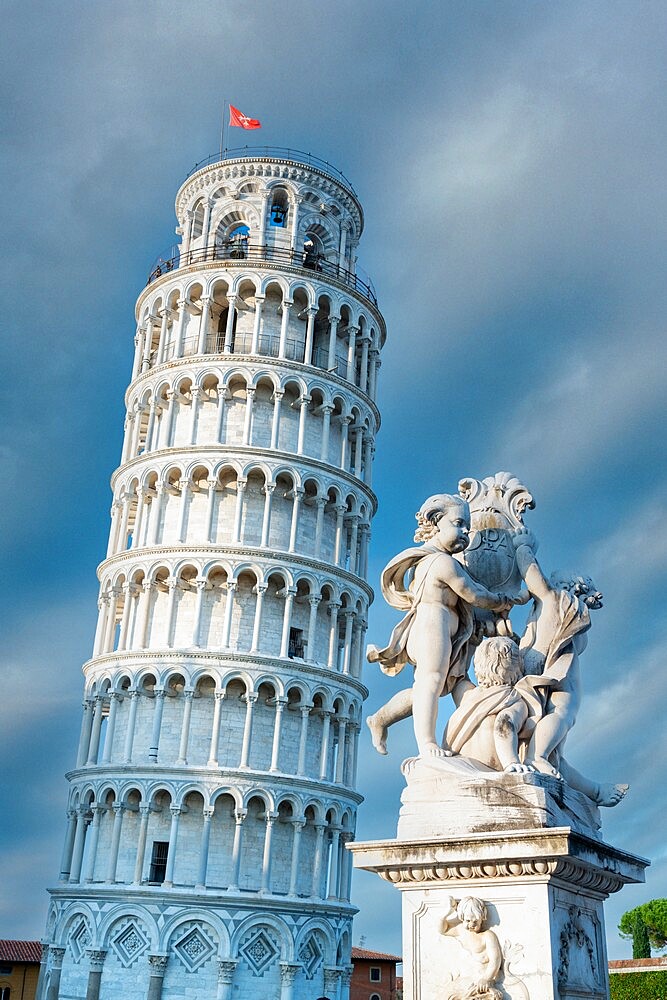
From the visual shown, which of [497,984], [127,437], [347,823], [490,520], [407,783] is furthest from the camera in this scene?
[127,437]

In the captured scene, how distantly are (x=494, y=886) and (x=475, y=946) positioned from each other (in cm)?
28

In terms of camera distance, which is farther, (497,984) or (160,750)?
(160,750)

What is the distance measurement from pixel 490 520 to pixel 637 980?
5250cm

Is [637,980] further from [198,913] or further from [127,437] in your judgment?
[127,437]

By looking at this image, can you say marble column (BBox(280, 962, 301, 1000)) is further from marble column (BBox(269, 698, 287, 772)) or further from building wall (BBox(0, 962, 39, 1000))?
building wall (BBox(0, 962, 39, 1000))

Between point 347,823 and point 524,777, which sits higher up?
point 347,823

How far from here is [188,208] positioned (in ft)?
178

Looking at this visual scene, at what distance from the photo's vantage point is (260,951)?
40.7m

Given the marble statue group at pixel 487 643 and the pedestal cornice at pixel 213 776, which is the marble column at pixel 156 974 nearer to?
the pedestal cornice at pixel 213 776

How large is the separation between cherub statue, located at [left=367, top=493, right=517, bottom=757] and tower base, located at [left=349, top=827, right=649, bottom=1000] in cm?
62

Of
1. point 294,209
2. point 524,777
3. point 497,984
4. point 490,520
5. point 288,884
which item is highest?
point 294,209

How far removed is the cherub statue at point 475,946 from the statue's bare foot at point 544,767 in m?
0.69

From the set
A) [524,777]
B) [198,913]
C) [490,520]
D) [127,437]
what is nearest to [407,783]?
[524,777]

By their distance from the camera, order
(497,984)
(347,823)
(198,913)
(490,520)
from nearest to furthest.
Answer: (497,984) → (490,520) → (198,913) → (347,823)
